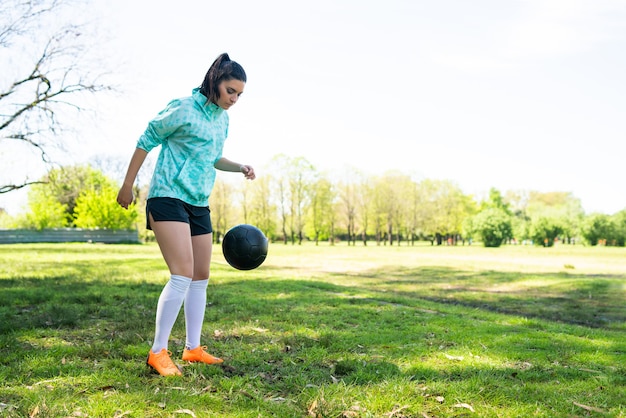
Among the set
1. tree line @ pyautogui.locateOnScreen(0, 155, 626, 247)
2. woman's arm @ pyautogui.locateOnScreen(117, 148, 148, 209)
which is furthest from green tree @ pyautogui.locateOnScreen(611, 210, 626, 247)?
woman's arm @ pyautogui.locateOnScreen(117, 148, 148, 209)

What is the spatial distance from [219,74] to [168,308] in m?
1.93

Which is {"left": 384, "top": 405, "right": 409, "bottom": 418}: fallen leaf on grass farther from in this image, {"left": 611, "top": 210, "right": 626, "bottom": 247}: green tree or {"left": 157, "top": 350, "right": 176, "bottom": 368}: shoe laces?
{"left": 611, "top": 210, "right": 626, "bottom": 247}: green tree

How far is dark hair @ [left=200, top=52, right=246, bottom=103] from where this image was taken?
3.91 m

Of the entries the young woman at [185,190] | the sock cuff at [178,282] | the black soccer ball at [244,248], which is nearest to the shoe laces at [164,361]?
the young woman at [185,190]

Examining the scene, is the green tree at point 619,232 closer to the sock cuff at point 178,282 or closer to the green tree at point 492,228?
the green tree at point 492,228

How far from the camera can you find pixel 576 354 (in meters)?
4.68

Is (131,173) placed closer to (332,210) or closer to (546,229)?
(332,210)

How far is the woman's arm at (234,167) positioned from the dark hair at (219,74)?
0.67 metres

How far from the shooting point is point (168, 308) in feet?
12.5

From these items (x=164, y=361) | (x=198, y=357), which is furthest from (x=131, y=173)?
(x=198, y=357)

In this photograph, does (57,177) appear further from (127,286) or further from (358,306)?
(358,306)

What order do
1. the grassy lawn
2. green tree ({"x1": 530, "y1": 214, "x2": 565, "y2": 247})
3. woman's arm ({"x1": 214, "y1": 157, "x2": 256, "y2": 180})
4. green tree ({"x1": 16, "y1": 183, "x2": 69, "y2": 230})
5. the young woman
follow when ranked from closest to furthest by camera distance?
the grassy lawn
the young woman
woman's arm ({"x1": 214, "y1": 157, "x2": 256, "y2": 180})
green tree ({"x1": 16, "y1": 183, "x2": 69, "y2": 230})
green tree ({"x1": 530, "y1": 214, "x2": 565, "y2": 247})

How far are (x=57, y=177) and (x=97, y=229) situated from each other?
3524 centimetres

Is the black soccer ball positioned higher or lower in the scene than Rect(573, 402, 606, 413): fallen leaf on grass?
higher
